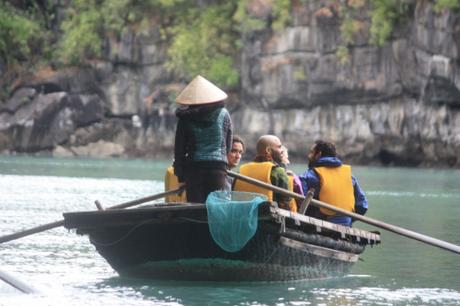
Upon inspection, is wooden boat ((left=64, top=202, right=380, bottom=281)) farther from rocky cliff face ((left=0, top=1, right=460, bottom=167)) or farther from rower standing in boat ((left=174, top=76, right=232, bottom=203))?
rocky cliff face ((left=0, top=1, right=460, bottom=167))

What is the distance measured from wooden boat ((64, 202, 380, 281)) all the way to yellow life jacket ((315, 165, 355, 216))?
68 centimetres

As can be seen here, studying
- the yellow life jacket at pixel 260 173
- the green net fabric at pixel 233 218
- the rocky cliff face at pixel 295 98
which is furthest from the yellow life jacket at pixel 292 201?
the rocky cliff face at pixel 295 98

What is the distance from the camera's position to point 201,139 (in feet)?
42.2

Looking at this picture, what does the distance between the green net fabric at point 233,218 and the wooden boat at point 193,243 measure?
9 cm

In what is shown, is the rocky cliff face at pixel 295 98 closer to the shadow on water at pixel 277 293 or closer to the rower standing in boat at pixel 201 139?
the shadow on water at pixel 277 293

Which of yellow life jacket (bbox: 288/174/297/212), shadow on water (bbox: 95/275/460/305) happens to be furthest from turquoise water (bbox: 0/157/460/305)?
yellow life jacket (bbox: 288/174/297/212)

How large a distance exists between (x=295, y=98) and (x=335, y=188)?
47.3 meters

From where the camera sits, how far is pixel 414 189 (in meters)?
36.2

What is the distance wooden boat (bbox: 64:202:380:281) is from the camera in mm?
12492

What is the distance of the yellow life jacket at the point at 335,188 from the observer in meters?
14.2

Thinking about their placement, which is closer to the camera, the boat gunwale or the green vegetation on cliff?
the boat gunwale

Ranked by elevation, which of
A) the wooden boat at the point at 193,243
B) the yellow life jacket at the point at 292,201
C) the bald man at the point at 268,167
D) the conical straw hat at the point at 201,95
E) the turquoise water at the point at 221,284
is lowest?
the turquoise water at the point at 221,284

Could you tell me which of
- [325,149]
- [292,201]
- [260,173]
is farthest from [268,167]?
[325,149]

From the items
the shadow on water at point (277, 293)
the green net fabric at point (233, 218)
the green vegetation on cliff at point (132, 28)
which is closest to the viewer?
the shadow on water at point (277, 293)
